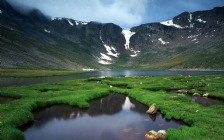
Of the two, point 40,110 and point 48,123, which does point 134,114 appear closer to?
point 48,123

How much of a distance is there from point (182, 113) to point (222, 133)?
33.7ft

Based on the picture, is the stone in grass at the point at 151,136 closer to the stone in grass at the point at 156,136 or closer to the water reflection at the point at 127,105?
the stone in grass at the point at 156,136

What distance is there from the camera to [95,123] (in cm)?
3009

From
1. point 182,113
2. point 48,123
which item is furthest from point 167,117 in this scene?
point 48,123

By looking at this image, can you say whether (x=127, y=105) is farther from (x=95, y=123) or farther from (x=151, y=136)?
(x=151, y=136)

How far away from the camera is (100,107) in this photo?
134ft

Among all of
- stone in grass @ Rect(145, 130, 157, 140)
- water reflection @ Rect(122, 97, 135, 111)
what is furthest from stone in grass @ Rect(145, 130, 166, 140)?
water reflection @ Rect(122, 97, 135, 111)

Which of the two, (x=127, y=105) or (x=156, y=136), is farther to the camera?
(x=127, y=105)

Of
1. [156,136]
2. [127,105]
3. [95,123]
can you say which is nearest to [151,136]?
[156,136]

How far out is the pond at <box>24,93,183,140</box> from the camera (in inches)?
979

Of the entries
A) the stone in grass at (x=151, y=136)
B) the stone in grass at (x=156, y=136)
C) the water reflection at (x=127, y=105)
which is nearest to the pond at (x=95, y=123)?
the water reflection at (x=127, y=105)

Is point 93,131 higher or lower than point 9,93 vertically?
lower

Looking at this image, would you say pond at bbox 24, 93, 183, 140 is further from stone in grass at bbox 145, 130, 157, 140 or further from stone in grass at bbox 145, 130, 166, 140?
stone in grass at bbox 145, 130, 166, 140

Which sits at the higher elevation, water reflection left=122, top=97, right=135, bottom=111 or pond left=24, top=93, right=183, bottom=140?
water reflection left=122, top=97, right=135, bottom=111
